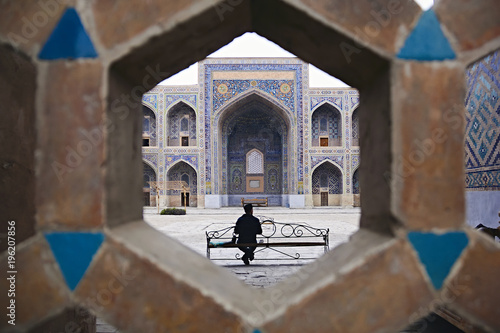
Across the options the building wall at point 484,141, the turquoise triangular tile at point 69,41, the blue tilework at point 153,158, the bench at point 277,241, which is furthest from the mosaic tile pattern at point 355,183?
the turquoise triangular tile at point 69,41

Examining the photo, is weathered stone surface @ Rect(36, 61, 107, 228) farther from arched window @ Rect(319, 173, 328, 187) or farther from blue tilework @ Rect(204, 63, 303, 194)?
arched window @ Rect(319, 173, 328, 187)

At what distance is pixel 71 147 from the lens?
2.61 ft

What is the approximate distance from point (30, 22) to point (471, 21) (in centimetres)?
110

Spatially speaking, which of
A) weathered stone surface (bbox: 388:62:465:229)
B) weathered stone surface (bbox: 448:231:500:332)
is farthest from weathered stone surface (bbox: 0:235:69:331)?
weathered stone surface (bbox: 448:231:500:332)

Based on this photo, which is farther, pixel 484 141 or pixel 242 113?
pixel 242 113

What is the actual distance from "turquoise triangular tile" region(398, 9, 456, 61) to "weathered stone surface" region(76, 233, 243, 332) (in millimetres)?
771

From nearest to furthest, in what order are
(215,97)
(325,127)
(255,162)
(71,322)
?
(71,322)
(215,97)
(325,127)
(255,162)

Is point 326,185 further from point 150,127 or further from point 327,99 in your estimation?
point 150,127

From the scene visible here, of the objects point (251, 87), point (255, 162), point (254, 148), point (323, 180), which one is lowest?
point (323, 180)

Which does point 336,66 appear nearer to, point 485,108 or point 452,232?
point 452,232

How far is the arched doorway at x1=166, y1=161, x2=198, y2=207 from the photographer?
51.0 ft

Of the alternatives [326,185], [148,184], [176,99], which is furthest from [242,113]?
[148,184]

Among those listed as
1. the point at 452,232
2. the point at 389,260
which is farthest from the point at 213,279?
the point at 452,232

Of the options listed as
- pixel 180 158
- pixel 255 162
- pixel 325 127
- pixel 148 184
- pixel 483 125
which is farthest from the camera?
pixel 255 162
